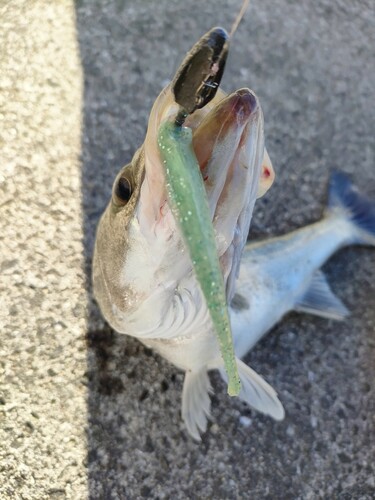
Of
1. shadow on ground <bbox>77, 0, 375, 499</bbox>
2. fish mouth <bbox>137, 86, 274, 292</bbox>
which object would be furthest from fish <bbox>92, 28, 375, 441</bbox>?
shadow on ground <bbox>77, 0, 375, 499</bbox>

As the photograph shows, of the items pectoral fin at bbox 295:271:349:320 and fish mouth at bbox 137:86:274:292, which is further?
pectoral fin at bbox 295:271:349:320

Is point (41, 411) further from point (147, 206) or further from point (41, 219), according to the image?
point (147, 206)

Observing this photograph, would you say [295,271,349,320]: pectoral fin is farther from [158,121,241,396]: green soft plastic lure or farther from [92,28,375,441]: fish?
[158,121,241,396]: green soft plastic lure

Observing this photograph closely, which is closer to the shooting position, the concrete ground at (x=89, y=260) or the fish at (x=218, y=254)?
the fish at (x=218, y=254)

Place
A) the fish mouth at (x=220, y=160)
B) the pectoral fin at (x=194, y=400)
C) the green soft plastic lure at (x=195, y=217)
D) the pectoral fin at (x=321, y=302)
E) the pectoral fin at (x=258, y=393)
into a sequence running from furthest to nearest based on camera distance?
the pectoral fin at (x=321, y=302) < the pectoral fin at (x=194, y=400) < the pectoral fin at (x=258, y=393) < the fish mouth at (x=220, y=160) < the green soft plastic lure at (x=195, y=217)

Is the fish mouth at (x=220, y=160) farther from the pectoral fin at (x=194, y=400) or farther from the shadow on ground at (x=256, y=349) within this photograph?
the shadow on ground at (x=256, y=349)

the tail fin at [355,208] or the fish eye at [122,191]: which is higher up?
the fish eye at [122,191]

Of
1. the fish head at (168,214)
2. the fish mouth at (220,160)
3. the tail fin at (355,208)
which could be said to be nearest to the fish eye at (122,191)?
the fish head at (168,214)
